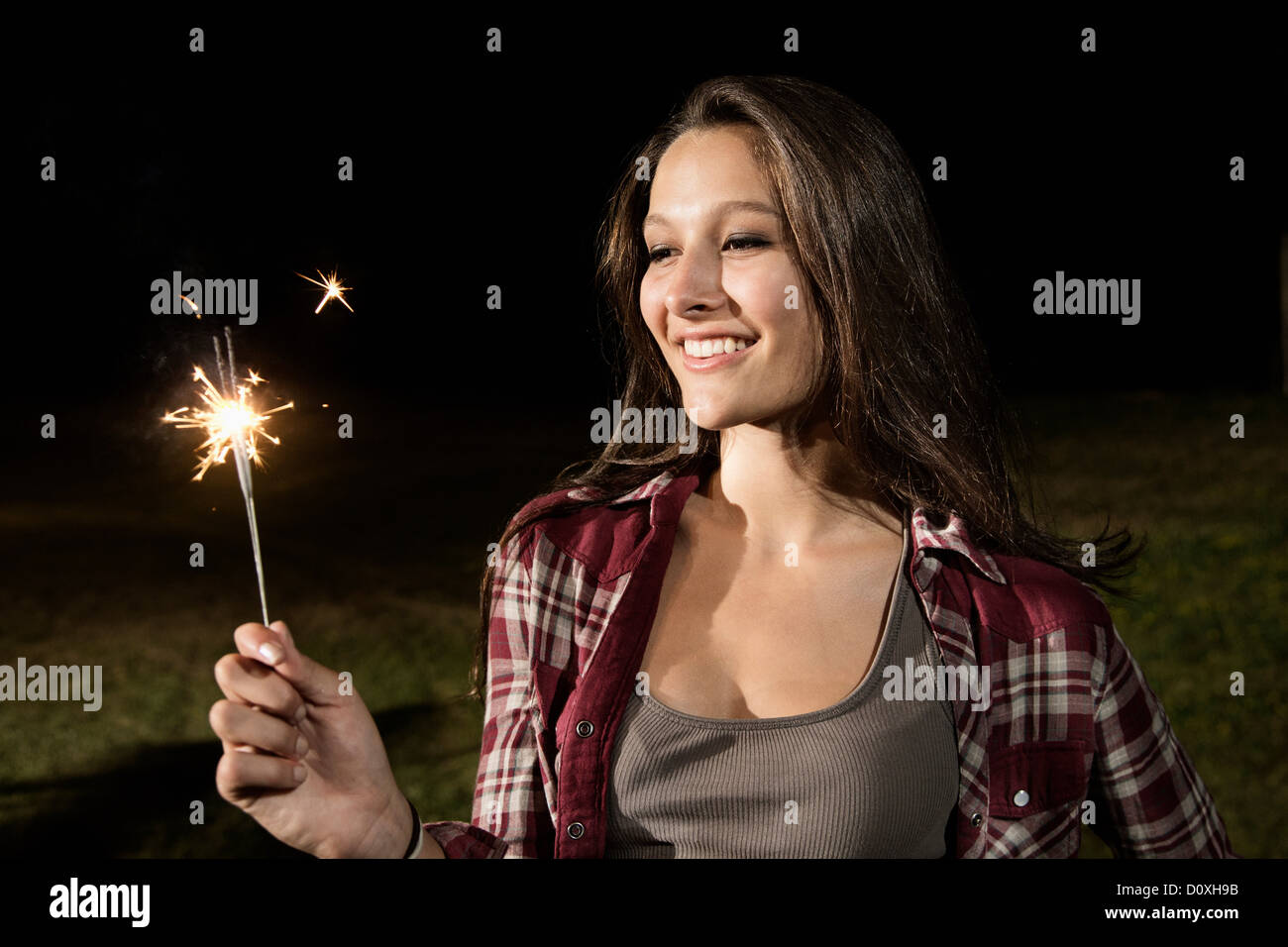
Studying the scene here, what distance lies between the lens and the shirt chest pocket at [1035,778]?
1402 millimetres

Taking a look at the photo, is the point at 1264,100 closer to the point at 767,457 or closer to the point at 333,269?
the point at 767,457

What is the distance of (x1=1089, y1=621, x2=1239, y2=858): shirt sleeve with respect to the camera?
4.72 ft

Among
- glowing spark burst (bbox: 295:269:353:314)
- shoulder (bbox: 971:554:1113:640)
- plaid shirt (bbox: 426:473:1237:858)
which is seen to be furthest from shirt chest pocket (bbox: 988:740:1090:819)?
glowing spark burst (bbox: 295:269:353:314)

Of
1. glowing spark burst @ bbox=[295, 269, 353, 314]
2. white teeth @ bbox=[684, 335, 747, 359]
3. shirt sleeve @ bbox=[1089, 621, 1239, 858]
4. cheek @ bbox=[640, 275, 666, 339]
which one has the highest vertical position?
glowing spark burst @ bbox=[295, 269, 353, 314]

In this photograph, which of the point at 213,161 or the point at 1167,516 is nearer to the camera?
the point at 213,161

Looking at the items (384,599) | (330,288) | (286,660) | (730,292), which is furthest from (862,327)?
(384,599)

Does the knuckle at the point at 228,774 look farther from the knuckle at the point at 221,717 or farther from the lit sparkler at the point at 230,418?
the lit sparkler at the point at 230,418

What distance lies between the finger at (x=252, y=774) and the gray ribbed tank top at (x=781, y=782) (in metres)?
0.42

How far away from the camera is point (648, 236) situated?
4.89 ft

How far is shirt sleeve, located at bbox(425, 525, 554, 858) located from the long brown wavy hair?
104 millimetres

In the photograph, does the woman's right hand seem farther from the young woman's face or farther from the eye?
the eye

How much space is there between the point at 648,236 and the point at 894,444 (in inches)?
18.0

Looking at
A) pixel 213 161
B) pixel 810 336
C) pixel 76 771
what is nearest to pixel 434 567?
pixel 76 771

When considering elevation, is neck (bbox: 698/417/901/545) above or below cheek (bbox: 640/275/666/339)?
below
